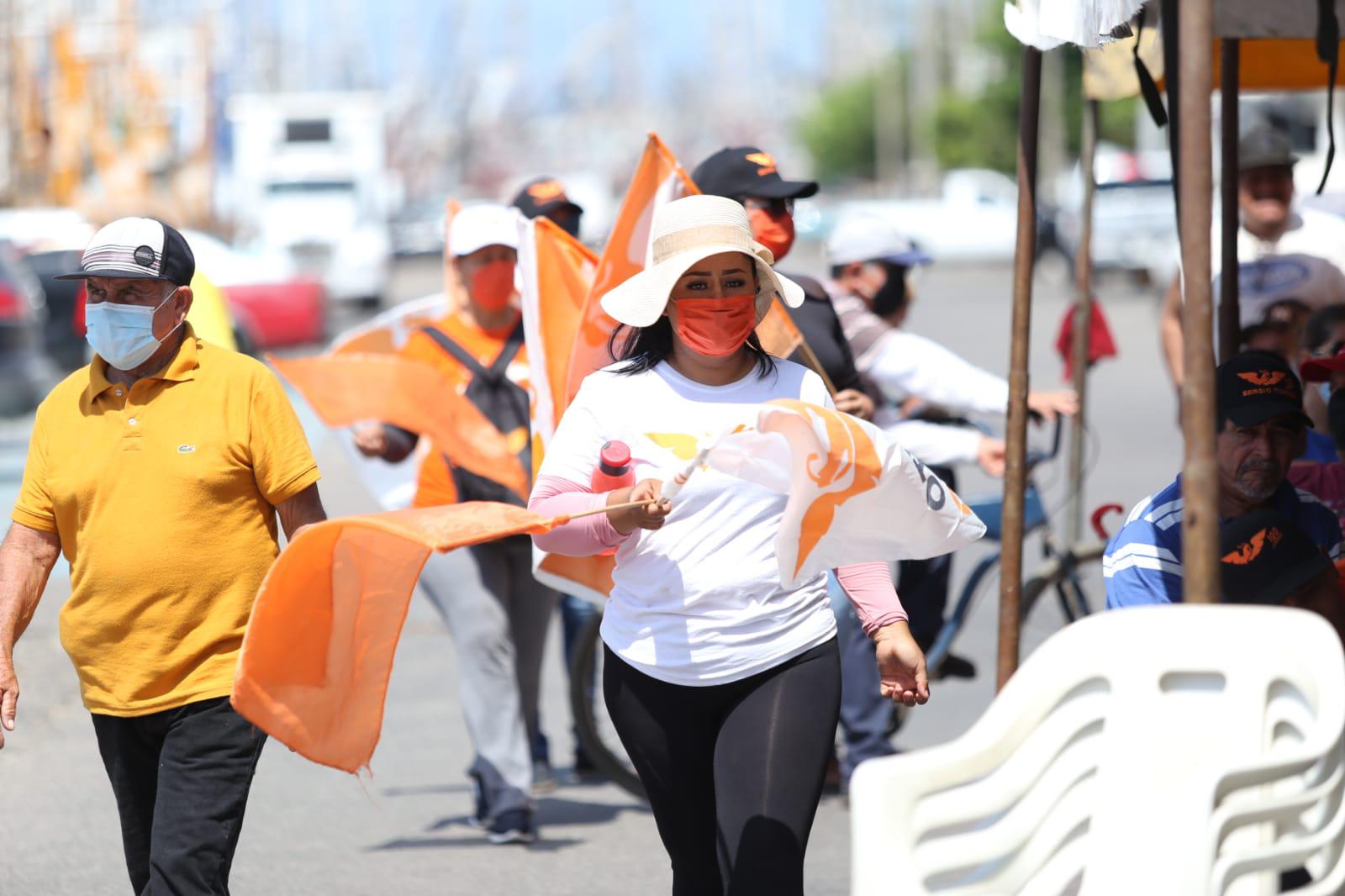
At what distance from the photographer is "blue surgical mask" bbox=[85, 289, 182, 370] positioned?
398 centimetres

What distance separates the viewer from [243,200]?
46.6 meters

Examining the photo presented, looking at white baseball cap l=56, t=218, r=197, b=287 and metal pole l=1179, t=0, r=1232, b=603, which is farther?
white baseball cap l=56, t=218, r=197, b=287

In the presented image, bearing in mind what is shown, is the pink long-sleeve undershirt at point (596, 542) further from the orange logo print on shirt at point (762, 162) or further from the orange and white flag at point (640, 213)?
the orange logo print on shirt at point (762, 162)

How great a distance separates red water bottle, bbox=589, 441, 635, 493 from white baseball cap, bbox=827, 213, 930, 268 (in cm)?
304

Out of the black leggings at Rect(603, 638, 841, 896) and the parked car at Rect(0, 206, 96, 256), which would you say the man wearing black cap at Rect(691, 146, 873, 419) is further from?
the parked car at Rect(0, 206, 96, 256)

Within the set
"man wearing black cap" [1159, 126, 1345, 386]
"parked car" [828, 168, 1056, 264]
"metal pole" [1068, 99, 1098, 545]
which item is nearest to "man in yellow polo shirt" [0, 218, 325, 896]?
"metal pole" [1068, 99, 1098, 545]

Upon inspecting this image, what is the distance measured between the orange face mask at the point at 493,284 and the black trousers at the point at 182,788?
7.79ft

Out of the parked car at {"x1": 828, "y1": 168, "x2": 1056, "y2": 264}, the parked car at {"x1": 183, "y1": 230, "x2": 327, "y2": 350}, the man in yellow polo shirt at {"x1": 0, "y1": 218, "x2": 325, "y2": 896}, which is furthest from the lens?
the parked car at {"x1": 828, "y1": 168, "x2": 1056, "y2": 264}

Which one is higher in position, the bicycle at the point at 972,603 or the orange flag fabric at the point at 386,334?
the orange flag fabric at the point at 386,334

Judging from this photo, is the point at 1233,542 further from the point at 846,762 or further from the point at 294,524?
the point at 846,762

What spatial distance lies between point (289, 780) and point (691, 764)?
11.1 feet

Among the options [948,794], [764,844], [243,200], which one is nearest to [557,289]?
[764,844]

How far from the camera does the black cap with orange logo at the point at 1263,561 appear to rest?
3.76m

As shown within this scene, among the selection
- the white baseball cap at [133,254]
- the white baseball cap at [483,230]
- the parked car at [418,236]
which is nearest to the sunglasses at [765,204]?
the white baseball cap at [483,230]
